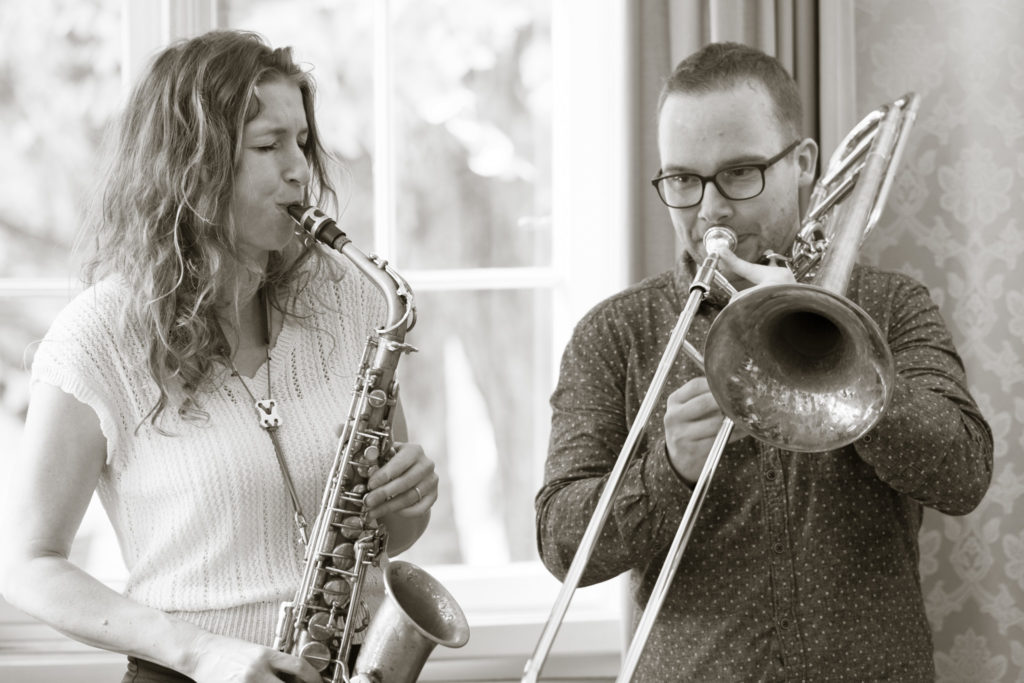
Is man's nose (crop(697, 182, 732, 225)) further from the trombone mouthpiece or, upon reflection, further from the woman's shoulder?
the woman's shoulder

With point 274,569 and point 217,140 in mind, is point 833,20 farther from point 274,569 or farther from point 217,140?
point 274,569

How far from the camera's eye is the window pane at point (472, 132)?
2.50m

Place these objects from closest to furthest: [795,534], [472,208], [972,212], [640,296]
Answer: [795,534] < [640,296] < [972,212] < [472,208]

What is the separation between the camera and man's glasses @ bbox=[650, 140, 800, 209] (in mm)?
1575

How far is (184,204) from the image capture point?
5.39ft

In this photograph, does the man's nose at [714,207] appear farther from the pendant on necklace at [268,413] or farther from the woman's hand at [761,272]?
the pendant on necklace at [268,413]

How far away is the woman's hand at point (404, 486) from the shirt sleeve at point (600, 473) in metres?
0.17

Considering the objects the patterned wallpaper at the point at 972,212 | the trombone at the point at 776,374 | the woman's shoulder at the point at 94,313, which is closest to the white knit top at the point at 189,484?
the woman's shoulder at the point at 94,313

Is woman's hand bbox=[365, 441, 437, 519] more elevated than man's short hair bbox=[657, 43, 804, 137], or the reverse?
man's short hair bbox=[657, 43, 804, 137]

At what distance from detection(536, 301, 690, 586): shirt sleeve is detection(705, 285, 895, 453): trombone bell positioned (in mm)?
183

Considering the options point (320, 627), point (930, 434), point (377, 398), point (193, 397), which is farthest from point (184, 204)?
point (930, 434)

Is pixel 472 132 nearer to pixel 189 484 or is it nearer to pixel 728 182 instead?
pixel 728 182

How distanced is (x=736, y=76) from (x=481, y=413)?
111 centimetres

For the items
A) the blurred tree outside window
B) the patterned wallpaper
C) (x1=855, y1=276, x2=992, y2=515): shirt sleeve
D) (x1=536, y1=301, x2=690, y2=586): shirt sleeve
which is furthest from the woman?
the patterned wallpaper
